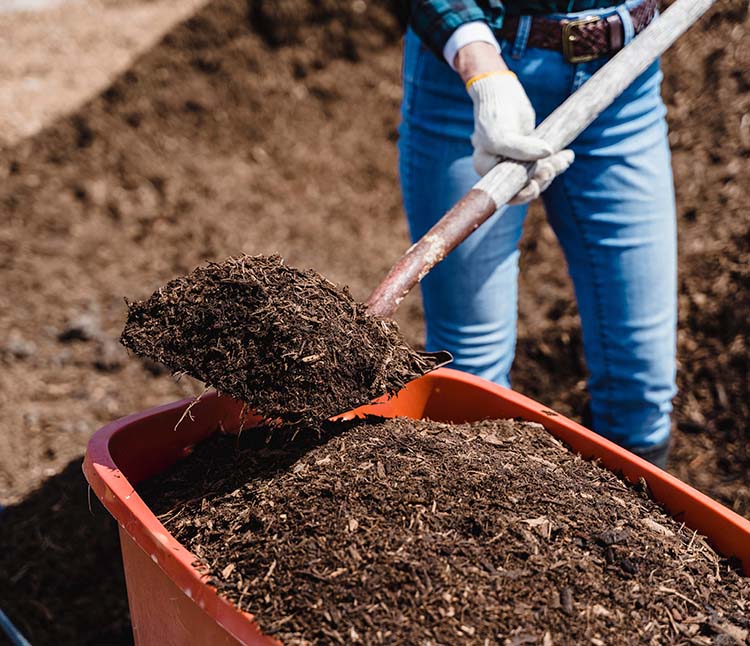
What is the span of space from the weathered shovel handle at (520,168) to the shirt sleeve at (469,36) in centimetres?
23

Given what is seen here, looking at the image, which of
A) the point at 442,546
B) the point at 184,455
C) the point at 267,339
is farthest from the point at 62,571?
the point at 442,546

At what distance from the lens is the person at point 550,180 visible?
1769mm

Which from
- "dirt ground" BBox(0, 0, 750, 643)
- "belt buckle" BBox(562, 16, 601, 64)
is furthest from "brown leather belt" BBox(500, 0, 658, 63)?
"dirt ground" BBox(0, 0, 750, 643)

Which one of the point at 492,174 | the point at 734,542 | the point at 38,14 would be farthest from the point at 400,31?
the point at 734,542

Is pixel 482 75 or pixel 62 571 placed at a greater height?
pixel 482 75

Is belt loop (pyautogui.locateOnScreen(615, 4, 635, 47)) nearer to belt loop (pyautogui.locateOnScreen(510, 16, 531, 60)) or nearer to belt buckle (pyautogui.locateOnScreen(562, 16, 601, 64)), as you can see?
belt buckle (pyautogui.locateOnScreen(562, 16, 601, 64))

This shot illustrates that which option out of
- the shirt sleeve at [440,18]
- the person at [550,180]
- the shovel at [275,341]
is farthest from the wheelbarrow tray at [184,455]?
the shirt sleeve at [440,18]

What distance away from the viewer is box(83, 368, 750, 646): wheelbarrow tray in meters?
1.19

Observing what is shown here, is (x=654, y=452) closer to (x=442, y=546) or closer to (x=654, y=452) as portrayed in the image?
(x=654, y=452)

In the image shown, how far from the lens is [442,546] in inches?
49.0

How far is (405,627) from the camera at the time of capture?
1146mm

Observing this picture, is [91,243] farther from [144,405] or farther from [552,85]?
[552,85]

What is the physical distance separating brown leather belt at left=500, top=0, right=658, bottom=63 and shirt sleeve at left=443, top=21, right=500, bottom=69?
88mm

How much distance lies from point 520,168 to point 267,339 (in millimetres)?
717
